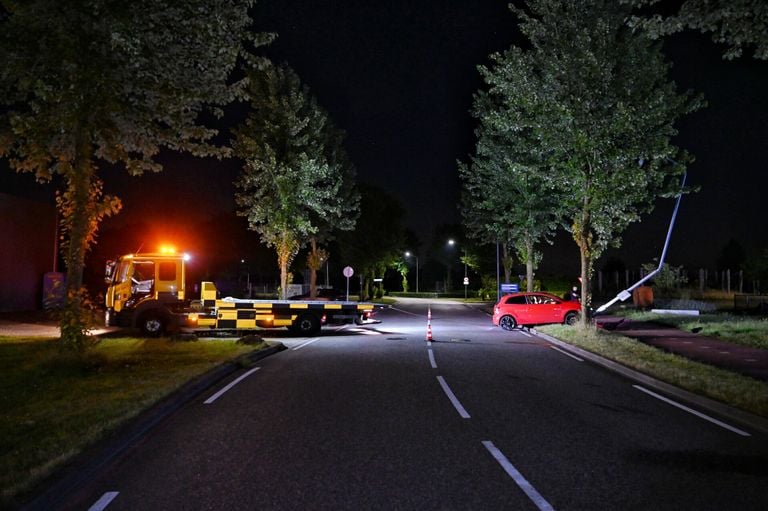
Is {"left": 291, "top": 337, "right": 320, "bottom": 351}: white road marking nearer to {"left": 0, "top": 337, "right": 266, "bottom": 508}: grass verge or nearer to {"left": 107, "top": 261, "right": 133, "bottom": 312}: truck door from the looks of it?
{"left": 0, "top": 337, "right": 266, "bottom": 508}: grass verge

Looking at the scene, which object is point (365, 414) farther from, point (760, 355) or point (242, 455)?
point (760, 355)

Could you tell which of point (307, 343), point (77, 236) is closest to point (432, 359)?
point (307, 343)

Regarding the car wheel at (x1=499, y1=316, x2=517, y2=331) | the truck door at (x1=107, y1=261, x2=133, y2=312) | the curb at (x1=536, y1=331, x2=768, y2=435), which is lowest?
the curb at (x1=536, y1=331, x2=768, y2=435)

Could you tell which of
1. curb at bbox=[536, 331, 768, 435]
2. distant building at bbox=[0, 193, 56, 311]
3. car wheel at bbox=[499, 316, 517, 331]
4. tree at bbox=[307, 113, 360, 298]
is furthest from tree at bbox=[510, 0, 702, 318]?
distant building at bbox=[0, 193, 56, 311]

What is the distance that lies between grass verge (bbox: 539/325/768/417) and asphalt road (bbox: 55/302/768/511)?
0.86 meters

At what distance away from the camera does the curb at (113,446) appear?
5410 mm

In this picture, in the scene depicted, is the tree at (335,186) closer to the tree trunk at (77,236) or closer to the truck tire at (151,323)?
the truck tire at (151,323)

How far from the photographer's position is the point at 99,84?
12.1 meters

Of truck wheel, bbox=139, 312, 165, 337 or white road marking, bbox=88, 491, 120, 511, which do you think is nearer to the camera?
white road marking, bbox=88, 491, 120, 511

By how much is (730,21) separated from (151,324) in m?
18.3

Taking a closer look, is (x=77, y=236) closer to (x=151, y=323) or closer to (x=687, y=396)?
(x=151, y=323)

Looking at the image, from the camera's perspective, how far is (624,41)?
20.8 meters

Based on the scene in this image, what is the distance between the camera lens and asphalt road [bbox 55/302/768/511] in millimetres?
5438

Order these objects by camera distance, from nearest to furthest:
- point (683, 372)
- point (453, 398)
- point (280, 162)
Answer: point (453, 398), point (683, 372), point (280, 162)
